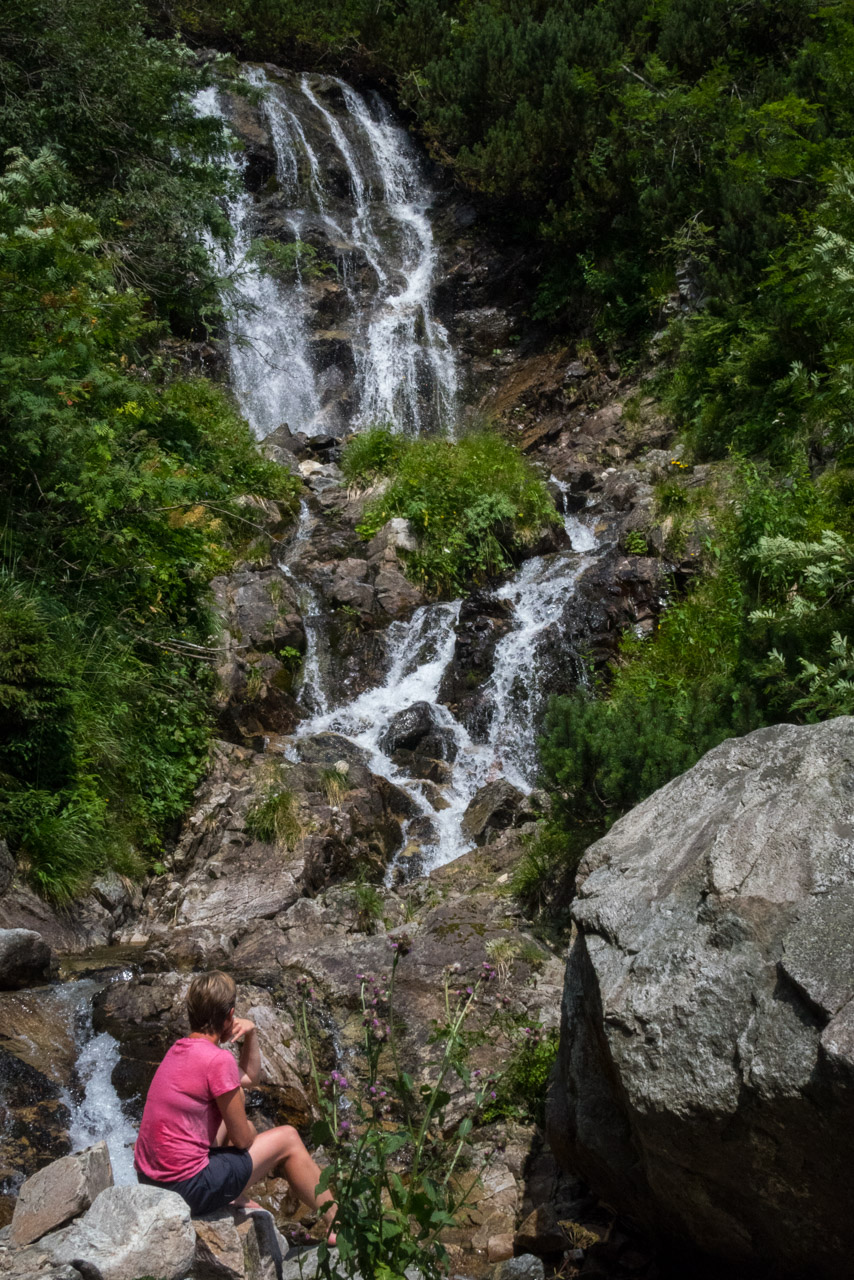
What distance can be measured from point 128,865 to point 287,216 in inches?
554

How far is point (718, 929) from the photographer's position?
2682mm

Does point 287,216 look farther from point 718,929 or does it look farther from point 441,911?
point 718,929

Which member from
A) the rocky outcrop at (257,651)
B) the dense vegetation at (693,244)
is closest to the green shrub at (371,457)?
the rocky outcrop at (257,651)

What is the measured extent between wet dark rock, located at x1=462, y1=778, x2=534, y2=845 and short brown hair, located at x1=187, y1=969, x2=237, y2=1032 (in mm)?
4376

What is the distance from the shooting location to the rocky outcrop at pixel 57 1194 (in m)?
2.76

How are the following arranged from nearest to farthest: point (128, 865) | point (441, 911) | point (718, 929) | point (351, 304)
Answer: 1. point (718, 929)
2. point (441, 911)
3. point (128, 865)
4. point (351, 304)

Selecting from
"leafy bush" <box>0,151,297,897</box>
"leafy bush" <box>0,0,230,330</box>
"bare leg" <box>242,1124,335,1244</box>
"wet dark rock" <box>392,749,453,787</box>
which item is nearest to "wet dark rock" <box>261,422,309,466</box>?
"leafy bush" <box>0,0,230,330</box>

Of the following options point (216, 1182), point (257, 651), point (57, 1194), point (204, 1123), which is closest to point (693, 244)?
point (257, 651)

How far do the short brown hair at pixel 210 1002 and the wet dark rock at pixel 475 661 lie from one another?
594cm

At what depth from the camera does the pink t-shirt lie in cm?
311

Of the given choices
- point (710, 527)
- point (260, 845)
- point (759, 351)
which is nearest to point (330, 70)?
point (759, 351)

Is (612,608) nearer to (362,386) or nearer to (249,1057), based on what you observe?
(249,1057)

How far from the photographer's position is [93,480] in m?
6.97

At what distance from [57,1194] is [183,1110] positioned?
45 cm
